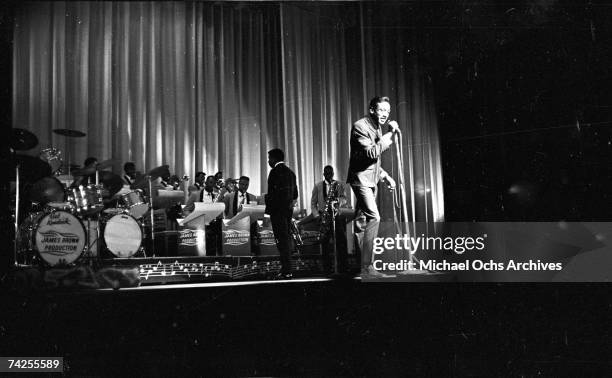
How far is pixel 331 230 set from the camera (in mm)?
4637

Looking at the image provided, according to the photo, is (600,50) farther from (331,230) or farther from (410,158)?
(331,230)

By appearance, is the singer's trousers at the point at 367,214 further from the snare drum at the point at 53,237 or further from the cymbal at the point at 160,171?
the snare drum at the point at 53,237

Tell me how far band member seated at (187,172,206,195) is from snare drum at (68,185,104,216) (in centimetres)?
85

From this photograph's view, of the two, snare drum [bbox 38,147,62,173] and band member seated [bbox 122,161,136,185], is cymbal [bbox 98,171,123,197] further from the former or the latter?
snare drum [bbox 38,147,62,173]

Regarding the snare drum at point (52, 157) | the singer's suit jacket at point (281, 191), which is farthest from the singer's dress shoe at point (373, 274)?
the snare drum at point (52, 157)

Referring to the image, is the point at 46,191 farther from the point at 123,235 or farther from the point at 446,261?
the point at 446,261

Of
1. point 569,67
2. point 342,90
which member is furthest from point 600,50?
Answer: point 342,90

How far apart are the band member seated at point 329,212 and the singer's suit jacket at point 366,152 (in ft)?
0.42

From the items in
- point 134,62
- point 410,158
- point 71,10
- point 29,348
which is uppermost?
point 71,10

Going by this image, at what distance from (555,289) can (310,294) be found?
5.37 ft

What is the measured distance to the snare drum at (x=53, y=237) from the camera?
502 centimetres

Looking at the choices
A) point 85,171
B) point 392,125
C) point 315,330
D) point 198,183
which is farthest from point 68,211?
point 392,125

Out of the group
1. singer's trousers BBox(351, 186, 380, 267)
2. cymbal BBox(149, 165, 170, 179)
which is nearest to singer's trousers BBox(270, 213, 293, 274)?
singer's trousers BBox(351, 186, 380, 267)

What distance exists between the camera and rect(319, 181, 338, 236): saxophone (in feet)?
14.9
